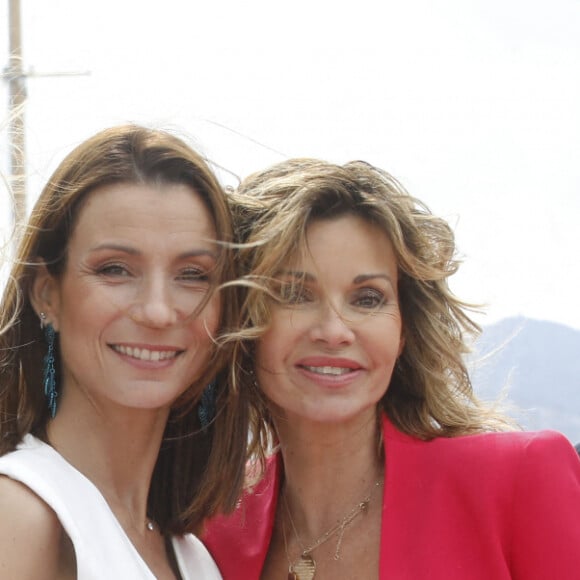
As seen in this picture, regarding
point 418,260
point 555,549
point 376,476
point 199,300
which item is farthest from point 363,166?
point 555,549

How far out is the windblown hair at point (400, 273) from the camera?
293 cm

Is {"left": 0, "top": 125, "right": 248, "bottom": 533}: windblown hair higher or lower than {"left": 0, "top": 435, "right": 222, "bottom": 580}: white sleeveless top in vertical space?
higher

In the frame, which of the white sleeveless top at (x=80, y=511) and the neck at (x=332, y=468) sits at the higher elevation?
the white sleeveless top at (x=80, y=511)

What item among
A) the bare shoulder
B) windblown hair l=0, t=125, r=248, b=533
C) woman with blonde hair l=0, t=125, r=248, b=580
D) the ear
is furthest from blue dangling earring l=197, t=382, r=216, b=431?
the bare shoulder

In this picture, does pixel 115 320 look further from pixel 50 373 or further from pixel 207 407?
pixel 207 407

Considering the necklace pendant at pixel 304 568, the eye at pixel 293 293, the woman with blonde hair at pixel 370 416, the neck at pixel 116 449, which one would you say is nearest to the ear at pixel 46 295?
the neck at pixel 116 449

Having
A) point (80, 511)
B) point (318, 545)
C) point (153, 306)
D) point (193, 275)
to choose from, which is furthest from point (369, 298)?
point (80, 511)

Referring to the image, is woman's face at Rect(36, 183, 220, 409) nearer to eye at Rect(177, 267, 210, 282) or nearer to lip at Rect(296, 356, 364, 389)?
eye at Rect(177, 267, 210, 282)

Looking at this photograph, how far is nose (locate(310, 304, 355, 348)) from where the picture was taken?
2.88m

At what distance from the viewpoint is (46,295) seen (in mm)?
2785

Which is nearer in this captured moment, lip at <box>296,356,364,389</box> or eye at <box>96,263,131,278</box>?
eye at <box>96,263,131,278</box>

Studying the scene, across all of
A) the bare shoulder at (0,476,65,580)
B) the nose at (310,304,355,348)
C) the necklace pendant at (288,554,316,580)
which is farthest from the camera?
the necklace pendant at (288,554,316,580)

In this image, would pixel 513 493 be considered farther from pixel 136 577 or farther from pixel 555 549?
pixel 136 577

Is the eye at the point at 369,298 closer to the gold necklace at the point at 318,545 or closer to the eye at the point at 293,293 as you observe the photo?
the eye at the point at 293,293
